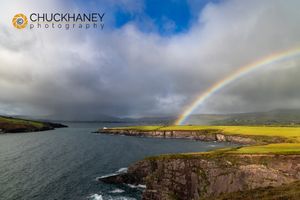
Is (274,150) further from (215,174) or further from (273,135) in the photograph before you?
(273,135)

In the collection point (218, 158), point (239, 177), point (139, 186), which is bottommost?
point (139, 186)

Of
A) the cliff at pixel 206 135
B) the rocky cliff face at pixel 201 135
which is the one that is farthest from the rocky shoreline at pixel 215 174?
the rocky cliff face at pixel 201 135

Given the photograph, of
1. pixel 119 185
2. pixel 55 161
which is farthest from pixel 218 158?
pixel 55 161

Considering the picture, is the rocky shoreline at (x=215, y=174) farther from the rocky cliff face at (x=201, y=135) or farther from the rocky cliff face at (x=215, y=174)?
the rocky cliff face at (x=201, y=135)

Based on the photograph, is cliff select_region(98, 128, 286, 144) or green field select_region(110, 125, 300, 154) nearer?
green field select_region(110, 125, 300, 154)

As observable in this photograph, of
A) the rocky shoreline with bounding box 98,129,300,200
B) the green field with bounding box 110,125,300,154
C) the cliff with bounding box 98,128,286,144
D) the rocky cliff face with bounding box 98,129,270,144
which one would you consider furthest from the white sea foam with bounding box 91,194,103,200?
the rocky cliff face with bounding box 98,129,270,144

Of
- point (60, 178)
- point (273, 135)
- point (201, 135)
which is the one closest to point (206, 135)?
point (201, 135)

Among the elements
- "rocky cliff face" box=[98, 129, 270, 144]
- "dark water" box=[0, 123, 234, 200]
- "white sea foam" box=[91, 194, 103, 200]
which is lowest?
"white sea foam" box=[91, 194, 103, 200]

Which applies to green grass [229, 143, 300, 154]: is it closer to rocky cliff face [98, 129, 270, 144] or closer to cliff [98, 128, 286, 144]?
cliff [98, 128, 286, 144]

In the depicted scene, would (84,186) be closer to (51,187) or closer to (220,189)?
(51,187)
